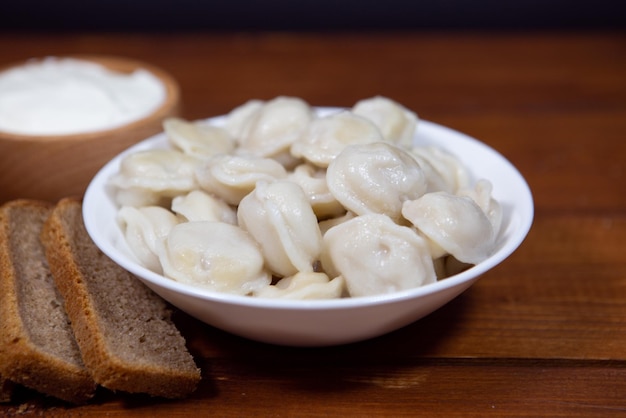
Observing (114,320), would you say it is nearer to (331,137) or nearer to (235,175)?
(235,175)

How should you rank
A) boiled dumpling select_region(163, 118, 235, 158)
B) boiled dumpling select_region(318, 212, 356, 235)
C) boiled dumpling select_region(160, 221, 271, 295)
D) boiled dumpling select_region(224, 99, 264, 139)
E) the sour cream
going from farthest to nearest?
the sour cream < boiled dumpling select_region(224, 99, 264, 139) < boiled dumpling select_region(163, 118, 235, 158) < boiled dumpling select_region(318, 212, 356, 235) < boiled dumpling select_region(160, 221, 271, 295)

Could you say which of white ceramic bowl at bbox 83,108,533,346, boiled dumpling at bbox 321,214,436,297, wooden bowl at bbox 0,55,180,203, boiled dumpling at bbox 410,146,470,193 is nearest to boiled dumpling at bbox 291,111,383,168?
boiled dumpling at bbox 410,146,470,193

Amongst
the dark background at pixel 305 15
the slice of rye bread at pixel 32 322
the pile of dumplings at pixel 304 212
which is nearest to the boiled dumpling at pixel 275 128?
the pile of dumplings at pixel 304 212

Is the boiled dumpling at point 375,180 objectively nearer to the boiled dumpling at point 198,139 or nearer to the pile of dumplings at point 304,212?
the pile of dumplings at point 304,212

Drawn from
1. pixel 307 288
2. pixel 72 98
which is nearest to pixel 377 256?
pixel 307 288

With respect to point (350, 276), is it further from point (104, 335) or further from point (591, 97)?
point (591, 97)

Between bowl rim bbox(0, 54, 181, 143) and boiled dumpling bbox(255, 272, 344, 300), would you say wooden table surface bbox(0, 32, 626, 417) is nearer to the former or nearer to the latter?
boiled dumpling bbox(255, 272, 344, 300)

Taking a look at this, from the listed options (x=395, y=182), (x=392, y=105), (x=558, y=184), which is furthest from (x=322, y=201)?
(x=558, y=184)
